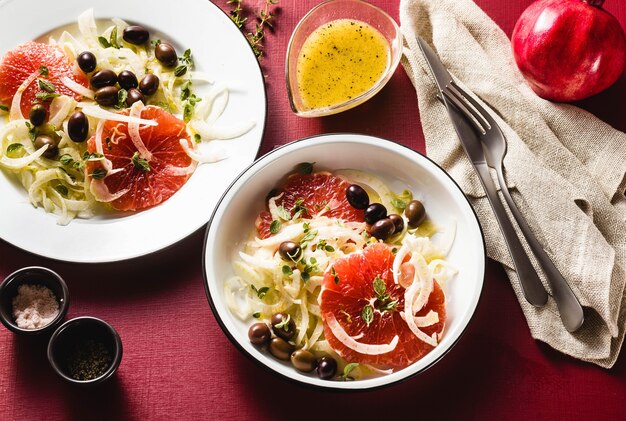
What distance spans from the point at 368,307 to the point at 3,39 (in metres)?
1.90

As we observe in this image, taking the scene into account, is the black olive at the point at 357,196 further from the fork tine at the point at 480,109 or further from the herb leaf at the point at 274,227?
the fork tine at the point at 480,109

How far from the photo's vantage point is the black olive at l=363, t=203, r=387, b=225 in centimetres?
299

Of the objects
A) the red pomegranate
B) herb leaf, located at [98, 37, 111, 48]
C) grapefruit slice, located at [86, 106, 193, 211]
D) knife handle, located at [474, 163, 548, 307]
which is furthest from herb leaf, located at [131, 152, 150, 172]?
the red pomegranate

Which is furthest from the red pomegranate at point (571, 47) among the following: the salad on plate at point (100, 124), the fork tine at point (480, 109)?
the salad on plate at point (100, 124)

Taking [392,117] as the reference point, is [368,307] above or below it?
below

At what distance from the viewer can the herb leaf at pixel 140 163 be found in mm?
3079

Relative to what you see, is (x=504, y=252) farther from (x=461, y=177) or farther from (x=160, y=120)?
(x=160, y=120)

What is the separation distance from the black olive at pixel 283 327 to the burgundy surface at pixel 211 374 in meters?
0.24

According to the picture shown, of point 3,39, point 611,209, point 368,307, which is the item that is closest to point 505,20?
point 611,209

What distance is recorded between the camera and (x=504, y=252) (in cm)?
310

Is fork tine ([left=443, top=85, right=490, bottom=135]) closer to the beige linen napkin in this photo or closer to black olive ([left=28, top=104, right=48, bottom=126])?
the beige linen napkin

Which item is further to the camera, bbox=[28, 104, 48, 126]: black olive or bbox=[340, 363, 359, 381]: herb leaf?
bbox=[28, 104, 48, 126]: black olive

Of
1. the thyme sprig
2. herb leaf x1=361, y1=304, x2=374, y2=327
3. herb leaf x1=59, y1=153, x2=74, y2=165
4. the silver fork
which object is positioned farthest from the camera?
the thyme sprig

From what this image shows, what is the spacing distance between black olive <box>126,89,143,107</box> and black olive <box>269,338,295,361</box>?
1.15 metres
